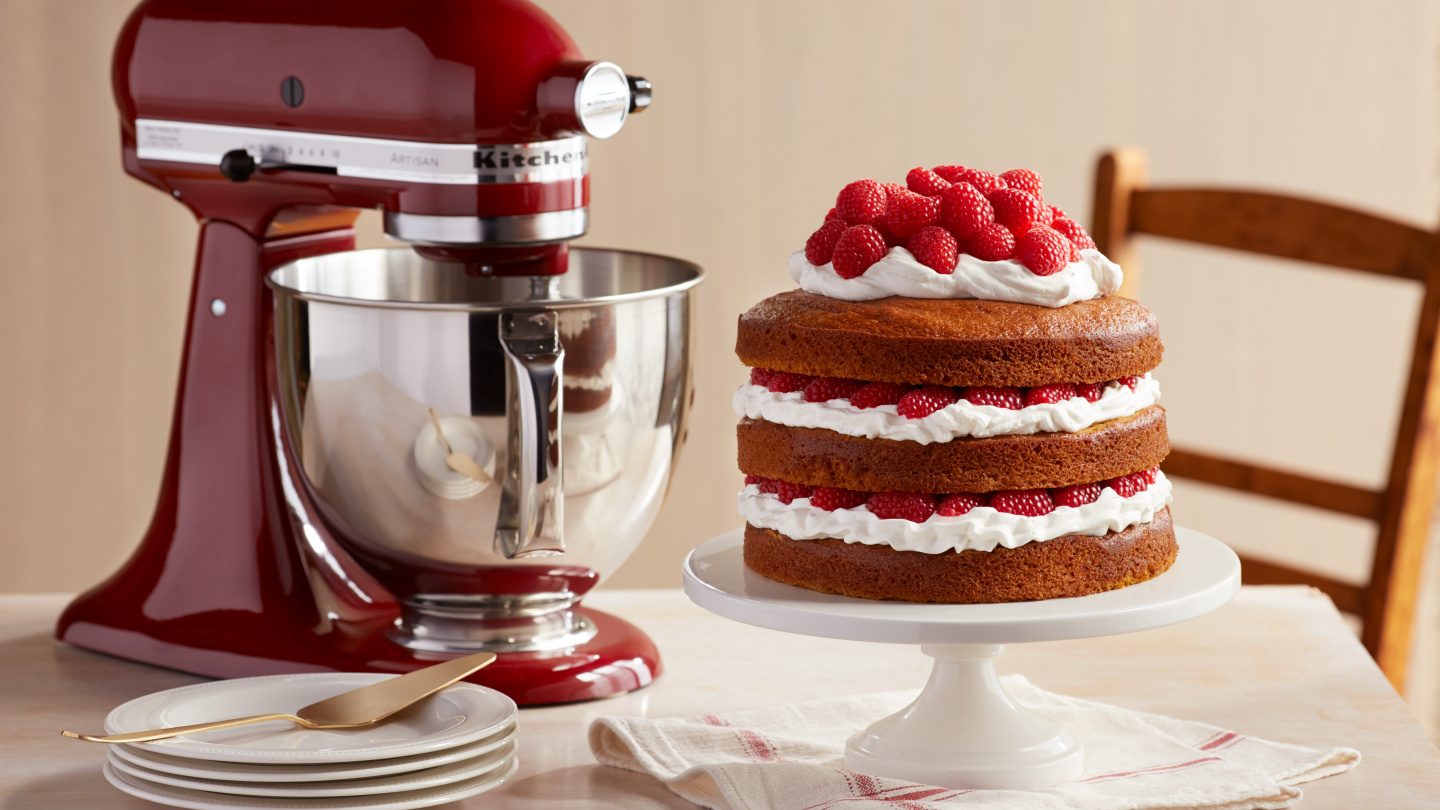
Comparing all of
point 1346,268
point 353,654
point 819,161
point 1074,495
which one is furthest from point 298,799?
point 819,161

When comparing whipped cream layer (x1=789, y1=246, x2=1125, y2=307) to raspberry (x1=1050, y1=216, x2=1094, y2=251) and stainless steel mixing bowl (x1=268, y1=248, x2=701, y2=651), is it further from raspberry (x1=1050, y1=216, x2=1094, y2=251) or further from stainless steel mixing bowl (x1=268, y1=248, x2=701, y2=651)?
stainless steel mixing bowl (x1=268, y1=248, x2=701, y2=651)

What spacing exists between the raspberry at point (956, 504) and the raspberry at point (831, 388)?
0.32 ft

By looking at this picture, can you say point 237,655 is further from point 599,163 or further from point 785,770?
point 599,163

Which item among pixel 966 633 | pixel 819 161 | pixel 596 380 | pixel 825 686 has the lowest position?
pixel 825 686

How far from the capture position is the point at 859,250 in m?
1.14

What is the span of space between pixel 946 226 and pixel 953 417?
0.15 meters

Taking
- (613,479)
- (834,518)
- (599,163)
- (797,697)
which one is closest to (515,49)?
(613,479)

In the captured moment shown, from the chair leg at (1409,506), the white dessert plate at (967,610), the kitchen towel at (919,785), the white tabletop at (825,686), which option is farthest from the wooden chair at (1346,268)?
the white dessert plate at (967,610)

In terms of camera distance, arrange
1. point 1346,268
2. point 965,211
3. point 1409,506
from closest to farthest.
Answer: point 965,211 < point 1409,506 < point 1346,268

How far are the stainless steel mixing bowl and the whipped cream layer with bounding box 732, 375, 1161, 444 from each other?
0.59ft

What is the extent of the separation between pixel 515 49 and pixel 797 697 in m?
0.55

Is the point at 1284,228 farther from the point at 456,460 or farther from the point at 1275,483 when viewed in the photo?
the point at 456,460

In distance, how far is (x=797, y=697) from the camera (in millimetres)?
1338

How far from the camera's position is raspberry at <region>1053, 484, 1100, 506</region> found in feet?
3.64
